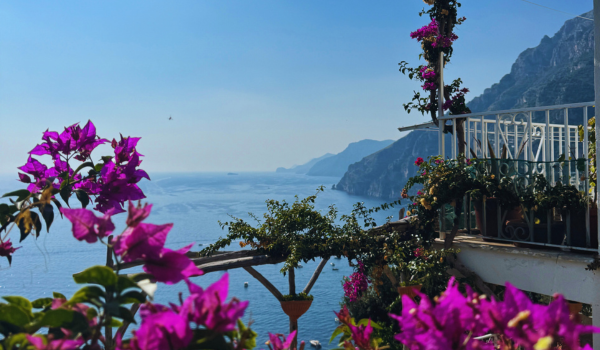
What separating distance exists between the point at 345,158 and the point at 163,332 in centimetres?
11646

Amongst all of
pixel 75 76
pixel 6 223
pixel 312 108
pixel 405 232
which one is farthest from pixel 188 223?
pixel 6 223

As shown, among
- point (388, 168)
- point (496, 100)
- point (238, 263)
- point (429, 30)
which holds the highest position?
point (496, 100)

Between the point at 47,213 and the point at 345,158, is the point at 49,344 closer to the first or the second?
the point at 47,213

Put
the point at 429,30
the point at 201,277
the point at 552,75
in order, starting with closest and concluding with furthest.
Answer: the point at 429,30 < the point at 201,277 < the point at 552,75

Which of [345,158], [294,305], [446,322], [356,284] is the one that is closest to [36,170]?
[446,322]

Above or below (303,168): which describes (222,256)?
below

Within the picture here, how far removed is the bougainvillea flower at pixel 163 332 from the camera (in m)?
0.40

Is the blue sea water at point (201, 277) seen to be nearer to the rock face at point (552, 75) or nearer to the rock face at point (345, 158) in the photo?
the rock face at point (552, 75)

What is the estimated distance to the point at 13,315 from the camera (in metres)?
0.47

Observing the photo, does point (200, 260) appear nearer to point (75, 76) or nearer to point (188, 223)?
point (188, 223)

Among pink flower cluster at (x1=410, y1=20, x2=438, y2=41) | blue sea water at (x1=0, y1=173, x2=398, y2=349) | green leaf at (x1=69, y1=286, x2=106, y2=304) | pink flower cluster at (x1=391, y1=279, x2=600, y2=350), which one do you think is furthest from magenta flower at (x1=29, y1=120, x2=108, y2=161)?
blue sea water at (x1=0, y1=173, x2=398, y2=349)

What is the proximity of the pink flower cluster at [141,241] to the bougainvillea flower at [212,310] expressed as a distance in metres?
0.03

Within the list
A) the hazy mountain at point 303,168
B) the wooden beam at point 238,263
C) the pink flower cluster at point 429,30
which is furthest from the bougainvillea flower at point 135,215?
the hazy mountain at point 303,168

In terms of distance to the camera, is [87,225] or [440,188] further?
[440,188]
